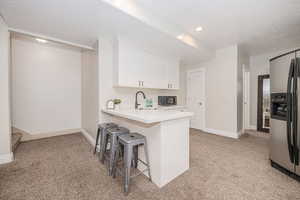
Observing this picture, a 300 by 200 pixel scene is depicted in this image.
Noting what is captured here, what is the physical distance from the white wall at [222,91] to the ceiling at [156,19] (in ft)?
2.31

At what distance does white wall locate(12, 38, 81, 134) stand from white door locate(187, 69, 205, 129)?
376cm

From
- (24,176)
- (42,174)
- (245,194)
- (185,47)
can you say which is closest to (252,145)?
(245,194)

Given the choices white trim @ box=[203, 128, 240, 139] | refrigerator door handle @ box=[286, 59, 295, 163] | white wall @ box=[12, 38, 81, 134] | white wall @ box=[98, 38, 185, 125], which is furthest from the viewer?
white trim @ box=[203, 128, 240, 139]

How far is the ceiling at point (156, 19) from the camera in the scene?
69.3 inches

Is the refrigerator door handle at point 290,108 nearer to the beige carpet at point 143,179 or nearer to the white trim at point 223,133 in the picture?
the beige carpet at point 143,179

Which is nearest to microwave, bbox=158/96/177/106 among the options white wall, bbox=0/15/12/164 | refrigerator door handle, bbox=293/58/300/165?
refrigerator door handle, bbox=293/58/300/165

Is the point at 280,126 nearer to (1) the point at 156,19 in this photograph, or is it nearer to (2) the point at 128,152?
(2) the point at 128,152

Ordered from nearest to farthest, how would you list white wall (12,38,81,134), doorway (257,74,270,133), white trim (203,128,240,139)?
1. white wall (12,38,81,134)
2. white trim (203,128,240,139)
3. doorway (257,74,270,133)

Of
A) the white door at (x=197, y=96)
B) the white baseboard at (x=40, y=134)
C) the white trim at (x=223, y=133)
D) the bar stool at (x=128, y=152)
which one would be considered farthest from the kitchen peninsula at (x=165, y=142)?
the white baseboard at (x=40, y=134)

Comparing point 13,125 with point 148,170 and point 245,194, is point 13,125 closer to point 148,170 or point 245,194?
point 148,170

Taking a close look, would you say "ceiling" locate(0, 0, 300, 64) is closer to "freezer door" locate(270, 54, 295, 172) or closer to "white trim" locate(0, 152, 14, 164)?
"freezer door" locate(270, 54, 295, 172)

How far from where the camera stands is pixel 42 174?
1.84 metres

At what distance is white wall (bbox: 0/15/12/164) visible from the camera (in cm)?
208

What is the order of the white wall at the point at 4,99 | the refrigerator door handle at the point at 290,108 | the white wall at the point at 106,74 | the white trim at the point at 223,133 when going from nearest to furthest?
the refrigerator door handle at the point at 290,108 → the white wall at the point at 4,99 → the white wall at the point at 106,74 → the white trim at the point at 223,133
